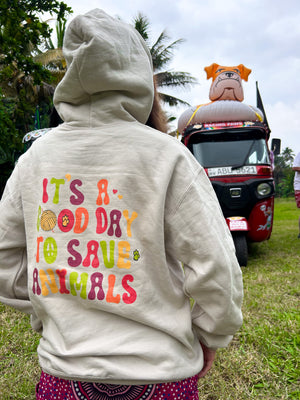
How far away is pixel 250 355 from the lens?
2.45 metres

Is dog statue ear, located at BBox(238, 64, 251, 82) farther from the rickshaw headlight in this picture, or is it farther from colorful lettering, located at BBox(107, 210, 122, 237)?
colorful lettering, located at BBox(107, 210, 122, 237)

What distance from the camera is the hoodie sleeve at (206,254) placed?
37.9 inches

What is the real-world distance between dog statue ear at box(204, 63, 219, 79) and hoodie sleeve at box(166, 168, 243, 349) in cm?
627

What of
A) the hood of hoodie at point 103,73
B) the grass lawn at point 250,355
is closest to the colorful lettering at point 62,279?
the hood of hoodie at point 103,73

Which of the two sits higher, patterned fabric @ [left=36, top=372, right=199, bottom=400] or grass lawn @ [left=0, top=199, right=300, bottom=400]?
patterned fabric @ [left=36, top=372, right=199, bottom=400]

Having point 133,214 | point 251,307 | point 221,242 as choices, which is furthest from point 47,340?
point 251,307

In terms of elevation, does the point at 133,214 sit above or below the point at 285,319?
above

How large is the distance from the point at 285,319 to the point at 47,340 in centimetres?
242

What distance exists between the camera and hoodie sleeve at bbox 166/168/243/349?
3.16 ft

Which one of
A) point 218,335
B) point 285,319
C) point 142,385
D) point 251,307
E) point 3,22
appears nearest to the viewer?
point 142,385

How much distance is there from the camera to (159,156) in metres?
0.99

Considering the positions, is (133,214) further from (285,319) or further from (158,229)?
(285,319)

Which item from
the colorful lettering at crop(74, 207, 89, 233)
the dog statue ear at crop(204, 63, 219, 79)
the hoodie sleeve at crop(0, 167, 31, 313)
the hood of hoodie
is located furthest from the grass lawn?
the dog statue ear at crop(204, 63, 219, 79)

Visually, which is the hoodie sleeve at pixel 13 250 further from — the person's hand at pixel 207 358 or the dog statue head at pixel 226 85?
the dog statue head at pixel 226 85
